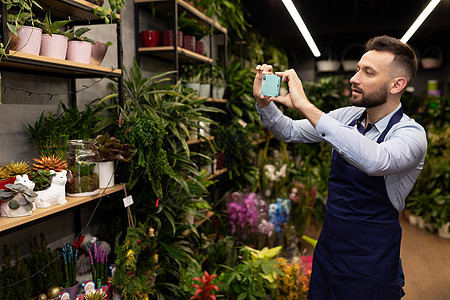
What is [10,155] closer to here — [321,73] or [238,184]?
[238,184]

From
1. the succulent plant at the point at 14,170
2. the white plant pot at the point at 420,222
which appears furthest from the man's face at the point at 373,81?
the white plant pot at the point at 420,222

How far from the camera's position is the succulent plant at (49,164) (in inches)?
62.4

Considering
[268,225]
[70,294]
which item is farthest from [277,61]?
[70,294]

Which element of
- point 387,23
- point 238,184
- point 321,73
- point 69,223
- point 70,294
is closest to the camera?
point 70,294

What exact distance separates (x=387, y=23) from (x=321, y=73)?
189cm

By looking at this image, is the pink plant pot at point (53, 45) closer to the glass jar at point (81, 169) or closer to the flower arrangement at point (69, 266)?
the glass jar at point (81, 169)

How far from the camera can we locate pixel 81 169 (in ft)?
5.76

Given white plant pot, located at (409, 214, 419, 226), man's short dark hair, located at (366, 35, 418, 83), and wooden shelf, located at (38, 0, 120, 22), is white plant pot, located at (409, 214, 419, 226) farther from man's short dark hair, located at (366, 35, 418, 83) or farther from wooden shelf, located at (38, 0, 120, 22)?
wooden shelf, located at (38, 0, 120, 22)

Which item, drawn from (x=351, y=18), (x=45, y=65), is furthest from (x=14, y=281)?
(x=351, y=18)

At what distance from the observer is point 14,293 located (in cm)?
155

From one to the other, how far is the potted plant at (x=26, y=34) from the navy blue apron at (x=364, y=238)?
1278mm

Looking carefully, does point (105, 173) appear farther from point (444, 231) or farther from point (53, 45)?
point (444, 231)

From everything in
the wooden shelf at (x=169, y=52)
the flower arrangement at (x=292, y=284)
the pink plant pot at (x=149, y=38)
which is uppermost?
the pink plant pot at (x=149, y=38)

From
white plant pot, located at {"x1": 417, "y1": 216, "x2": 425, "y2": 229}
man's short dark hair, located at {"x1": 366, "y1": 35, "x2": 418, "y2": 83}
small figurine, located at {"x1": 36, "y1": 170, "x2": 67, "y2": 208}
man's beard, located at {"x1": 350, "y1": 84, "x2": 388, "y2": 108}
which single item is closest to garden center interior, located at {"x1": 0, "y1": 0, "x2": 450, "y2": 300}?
small figurine, located at {"x1": 36, "y1": 170, "x2": 67, "y2": 208}
